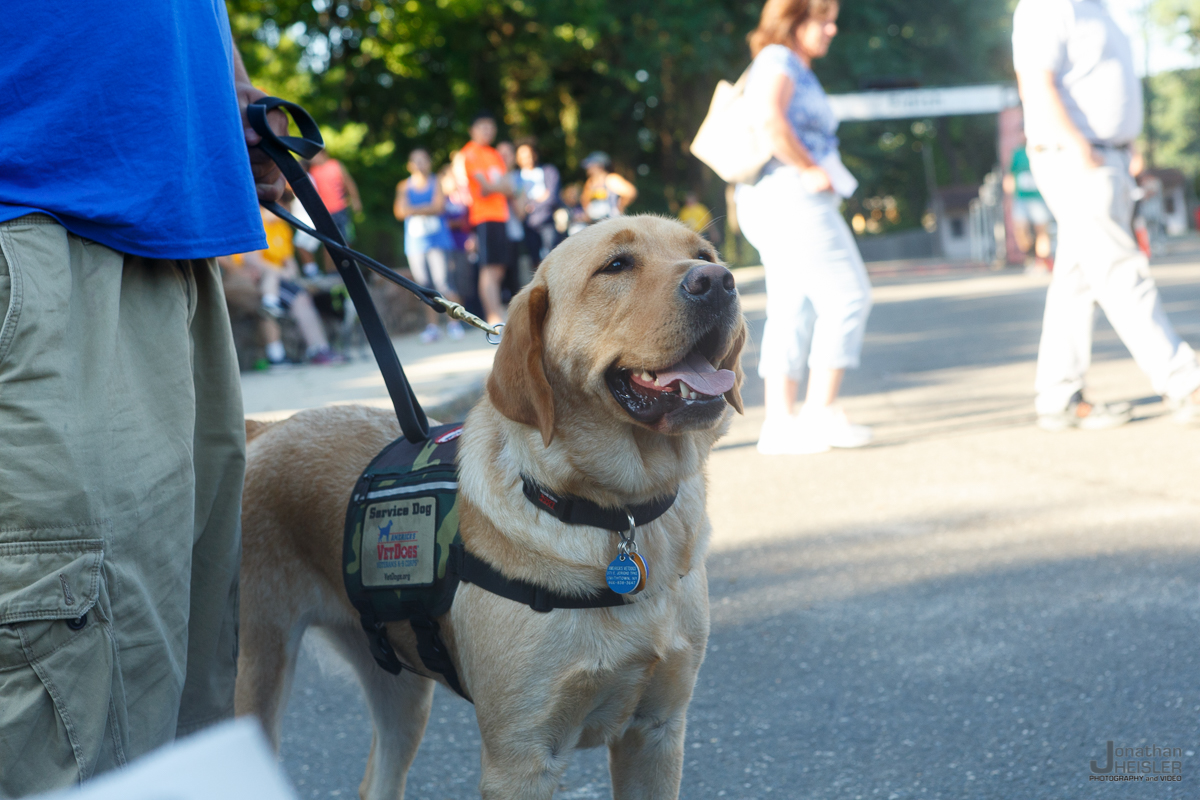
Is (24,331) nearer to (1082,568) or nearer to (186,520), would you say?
(186,520)

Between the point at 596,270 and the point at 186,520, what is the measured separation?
98 cm

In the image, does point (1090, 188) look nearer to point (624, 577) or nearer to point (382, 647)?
point (624, 577)

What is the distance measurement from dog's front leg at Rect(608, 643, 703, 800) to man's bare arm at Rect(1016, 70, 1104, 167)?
4.98m

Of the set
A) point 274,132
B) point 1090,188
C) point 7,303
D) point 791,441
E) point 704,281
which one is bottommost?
point 791,441

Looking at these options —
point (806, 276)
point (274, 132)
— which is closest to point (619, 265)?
point (274, 132)

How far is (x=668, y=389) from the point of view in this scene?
7.48ft

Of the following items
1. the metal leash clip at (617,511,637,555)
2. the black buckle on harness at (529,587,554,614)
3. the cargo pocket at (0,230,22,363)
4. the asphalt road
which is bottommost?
the asphalt road

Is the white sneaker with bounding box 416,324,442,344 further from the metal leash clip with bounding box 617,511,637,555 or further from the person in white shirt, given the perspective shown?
the metal leash clip with bounding box 617,511,637,555

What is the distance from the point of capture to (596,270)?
237cm

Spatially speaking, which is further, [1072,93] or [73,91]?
[1072,93]

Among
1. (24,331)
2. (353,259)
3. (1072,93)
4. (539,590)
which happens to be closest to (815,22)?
(1072,93)

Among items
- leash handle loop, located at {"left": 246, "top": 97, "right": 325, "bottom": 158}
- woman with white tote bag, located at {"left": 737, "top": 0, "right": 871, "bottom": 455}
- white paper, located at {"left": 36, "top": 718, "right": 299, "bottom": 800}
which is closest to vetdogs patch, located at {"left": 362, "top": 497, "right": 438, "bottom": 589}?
leash handle loop, located at {"left": 246, "top": 97, "right": 325, "bottom": 158}

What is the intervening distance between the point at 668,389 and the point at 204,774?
161 centimetres

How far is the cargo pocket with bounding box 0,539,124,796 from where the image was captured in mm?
1661
